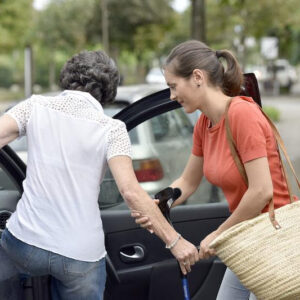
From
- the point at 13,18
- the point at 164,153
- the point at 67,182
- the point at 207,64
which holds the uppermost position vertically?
the point at 207,64

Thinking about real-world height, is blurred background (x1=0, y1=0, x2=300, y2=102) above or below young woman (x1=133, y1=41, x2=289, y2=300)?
below

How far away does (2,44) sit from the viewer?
1398 inches

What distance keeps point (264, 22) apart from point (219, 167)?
24326 mm

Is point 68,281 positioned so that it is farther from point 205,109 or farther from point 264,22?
point 264,22

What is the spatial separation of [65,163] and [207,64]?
65cm

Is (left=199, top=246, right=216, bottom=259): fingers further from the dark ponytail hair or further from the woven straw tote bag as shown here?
the dark ponytail hair

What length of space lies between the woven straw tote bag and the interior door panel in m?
1.26

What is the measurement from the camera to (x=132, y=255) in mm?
3746

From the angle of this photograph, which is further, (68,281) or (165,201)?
(165,201)

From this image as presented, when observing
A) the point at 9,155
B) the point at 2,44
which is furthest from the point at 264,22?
the point at 9,155

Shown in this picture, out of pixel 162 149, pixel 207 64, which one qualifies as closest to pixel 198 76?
pixel 207 64

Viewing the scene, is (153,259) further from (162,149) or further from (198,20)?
(198,20)

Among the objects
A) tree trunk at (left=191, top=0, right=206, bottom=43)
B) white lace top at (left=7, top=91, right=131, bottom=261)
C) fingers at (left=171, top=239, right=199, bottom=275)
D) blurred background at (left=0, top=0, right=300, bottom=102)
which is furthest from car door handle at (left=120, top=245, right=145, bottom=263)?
blurred background at (left=0, top=0, right=300, bottom=102)

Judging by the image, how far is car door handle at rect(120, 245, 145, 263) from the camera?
3.72m
